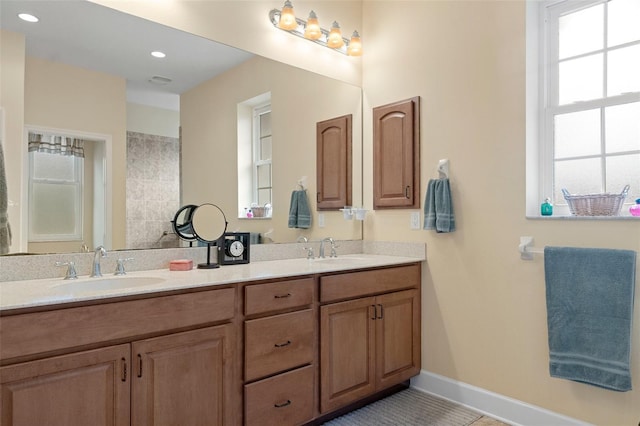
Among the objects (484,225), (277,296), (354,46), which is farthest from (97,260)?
(354,46)

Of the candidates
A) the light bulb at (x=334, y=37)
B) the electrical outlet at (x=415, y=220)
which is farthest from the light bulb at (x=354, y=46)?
the electrical outlet at (x=415, y=220)

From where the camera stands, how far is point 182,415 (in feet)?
5.34

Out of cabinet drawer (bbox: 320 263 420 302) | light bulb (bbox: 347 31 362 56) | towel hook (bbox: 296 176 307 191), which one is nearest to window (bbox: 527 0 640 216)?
cabinet drawer (bbox: 320 263 420 302)

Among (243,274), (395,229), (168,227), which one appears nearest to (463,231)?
(395,229)

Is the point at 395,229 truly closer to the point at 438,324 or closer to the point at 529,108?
the point at 438,324

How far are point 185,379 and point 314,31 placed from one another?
2231mm

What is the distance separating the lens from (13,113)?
178 cm

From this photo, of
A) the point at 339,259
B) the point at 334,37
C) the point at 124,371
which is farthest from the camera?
the point at 334,37

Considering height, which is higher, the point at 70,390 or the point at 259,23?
the point at 259,23

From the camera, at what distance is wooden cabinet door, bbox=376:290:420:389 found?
244 centimetres

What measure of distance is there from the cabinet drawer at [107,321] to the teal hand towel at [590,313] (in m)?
1.59

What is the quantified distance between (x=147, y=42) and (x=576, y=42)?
2311 millimetres

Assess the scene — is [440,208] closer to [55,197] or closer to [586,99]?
[586,99]

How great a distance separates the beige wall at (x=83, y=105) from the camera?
72.7 inches
